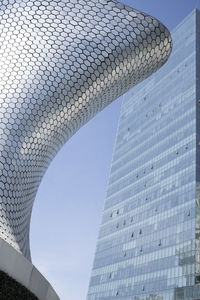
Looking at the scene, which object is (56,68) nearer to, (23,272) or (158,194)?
(23,272)

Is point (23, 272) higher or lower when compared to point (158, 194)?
lower

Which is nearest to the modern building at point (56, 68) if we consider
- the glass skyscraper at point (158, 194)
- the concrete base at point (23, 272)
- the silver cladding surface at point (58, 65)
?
the silver cladding surface at point (58, 65)

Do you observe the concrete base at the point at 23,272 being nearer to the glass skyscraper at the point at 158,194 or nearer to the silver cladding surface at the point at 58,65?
the silver cladding surface at the point at 58,65

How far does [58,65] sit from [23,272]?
895 centimetres

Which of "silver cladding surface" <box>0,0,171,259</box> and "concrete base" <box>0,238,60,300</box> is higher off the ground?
"silver cladding surface" <box>0,0,171,259</box>

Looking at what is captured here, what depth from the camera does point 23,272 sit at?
364 inches

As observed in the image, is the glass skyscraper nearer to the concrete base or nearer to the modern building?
the modern building

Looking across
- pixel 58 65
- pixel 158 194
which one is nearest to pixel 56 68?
pixel 58 65

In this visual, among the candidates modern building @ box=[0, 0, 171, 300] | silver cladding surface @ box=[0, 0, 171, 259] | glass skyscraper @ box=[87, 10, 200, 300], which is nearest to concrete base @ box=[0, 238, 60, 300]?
modern building @ box=[0, 0, 171, 300]

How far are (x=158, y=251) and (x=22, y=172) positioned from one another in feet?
106

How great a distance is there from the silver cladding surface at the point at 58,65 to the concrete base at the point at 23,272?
3.51 metres

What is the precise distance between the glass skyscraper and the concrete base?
92.9 feet

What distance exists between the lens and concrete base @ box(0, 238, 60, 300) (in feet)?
27.1

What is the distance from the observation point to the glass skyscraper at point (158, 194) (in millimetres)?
40438
